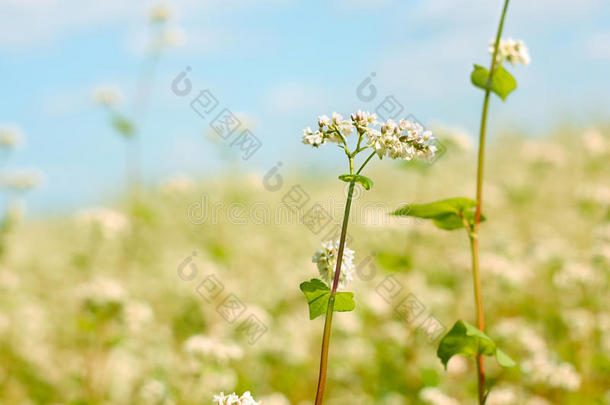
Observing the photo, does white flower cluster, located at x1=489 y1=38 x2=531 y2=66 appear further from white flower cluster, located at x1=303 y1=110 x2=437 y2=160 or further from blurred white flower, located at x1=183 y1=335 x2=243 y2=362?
blurred white flower, located at x1=183 y1=335 x2=243 y2=362

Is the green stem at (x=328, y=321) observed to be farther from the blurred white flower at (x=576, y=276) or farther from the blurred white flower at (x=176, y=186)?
the blurred white flower at (x=176, y=186)

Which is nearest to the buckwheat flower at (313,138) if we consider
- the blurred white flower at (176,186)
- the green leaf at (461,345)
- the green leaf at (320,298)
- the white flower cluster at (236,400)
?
the green leaf at (320,298)

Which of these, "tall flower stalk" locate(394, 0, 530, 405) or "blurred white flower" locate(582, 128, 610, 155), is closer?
"tall flower stalk" locate(394, 0, 530, 405)

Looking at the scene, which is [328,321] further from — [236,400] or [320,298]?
[236,400]

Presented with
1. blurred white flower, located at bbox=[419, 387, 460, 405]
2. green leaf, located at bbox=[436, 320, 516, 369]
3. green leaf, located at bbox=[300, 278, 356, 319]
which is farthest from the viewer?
blurred white flower, located at bbox=[419, 387, 460, 405]

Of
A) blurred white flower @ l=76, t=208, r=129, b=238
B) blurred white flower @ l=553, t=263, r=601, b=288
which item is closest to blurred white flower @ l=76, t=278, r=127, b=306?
blurred white flower @ l=76, t=208, r=129, b=238

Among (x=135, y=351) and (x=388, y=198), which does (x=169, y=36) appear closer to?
(x=135, y=351)

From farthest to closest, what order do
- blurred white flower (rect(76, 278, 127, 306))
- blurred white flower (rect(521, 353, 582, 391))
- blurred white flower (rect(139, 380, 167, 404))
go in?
blurred white flower (rect(76, 278, 127, 306)) < blurred white flower (rect(139, 380, 167, 404)) < blurred white flower (rect(521, 353, 582, 391))
